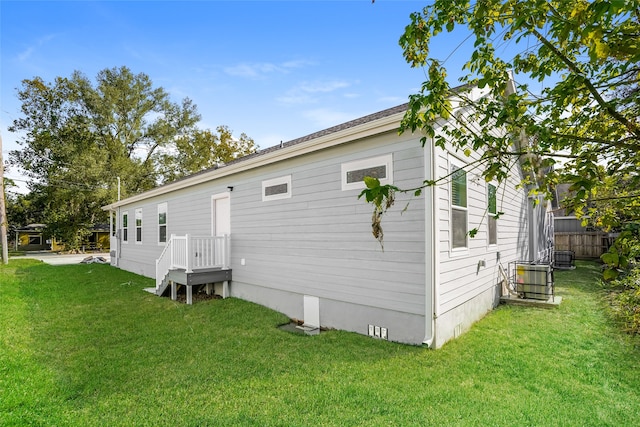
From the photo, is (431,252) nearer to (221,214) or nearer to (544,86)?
(544,86)

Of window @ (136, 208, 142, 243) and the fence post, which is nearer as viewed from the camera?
the fence post

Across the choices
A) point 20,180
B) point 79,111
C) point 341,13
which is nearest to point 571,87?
point 341,13

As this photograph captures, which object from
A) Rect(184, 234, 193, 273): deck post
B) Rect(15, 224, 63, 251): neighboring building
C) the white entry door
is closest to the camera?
Rect(184, 234, 193, 273): deck post

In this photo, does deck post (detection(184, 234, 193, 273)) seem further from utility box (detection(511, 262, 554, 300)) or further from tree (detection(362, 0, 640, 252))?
utility box (detection(511, 262, 554, 300))

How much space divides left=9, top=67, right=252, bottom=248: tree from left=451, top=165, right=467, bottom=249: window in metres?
25.4

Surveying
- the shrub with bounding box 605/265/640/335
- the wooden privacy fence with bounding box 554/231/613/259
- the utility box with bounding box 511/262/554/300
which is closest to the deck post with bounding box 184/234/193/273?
the utility box with bounding box 511/262/554/300

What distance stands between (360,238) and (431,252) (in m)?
1.25

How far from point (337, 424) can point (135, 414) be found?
1955 mm

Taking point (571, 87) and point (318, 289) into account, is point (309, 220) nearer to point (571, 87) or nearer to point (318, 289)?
point (318, 289)

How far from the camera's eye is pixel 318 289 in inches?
242

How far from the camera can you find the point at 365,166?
17.6 feet

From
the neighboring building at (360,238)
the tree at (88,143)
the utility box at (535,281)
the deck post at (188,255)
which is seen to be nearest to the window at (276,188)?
the neighboring building at (360,238)

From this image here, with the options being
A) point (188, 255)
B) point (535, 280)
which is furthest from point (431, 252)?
point (188, 255)

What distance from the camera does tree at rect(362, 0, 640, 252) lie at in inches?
59.2
